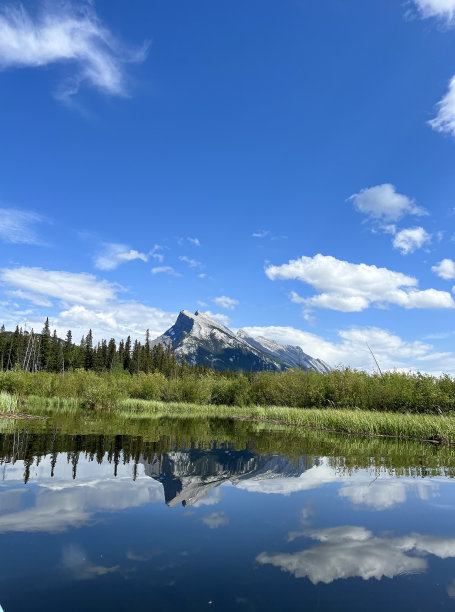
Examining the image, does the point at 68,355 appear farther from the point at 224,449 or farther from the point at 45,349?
the point at 224,449

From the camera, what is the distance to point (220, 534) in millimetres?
7543

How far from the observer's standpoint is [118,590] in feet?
17.1

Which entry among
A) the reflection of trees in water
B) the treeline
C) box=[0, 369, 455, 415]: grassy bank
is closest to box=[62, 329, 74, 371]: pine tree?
the treeline

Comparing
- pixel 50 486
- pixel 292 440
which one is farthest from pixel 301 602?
pixel 292 440

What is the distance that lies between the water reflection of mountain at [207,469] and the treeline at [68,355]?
9720 cm

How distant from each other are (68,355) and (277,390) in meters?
101

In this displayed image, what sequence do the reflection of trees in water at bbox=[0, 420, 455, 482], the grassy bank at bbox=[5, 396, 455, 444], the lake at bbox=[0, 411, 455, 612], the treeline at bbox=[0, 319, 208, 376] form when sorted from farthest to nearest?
1. the treeline at bbox=[0, 319, 208, 376]
2. the grassy bank at bbox=[5, 396, 455, 444]
3. the reflection of trees in water at bbox=[0, 420, 455, 482]
4. the lake at bbox=[0, 411, 455, 612]

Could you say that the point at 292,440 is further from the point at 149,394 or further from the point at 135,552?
the point at 149,394

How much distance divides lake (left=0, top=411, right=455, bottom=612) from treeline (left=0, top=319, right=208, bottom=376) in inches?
3963

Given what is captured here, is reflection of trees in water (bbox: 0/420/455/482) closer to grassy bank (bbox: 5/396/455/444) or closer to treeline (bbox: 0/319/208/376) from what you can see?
grassy bank (bbox: 5/396/455/444)

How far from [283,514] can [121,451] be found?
386 inches

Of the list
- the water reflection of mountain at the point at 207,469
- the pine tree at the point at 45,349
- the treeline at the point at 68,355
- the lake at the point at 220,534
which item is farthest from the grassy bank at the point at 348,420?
the pine tree at the point at 45,349

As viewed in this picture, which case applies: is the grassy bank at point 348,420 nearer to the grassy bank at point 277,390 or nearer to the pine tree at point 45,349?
the grassy bank at point 277,390

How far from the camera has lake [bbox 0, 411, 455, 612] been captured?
5.25m
